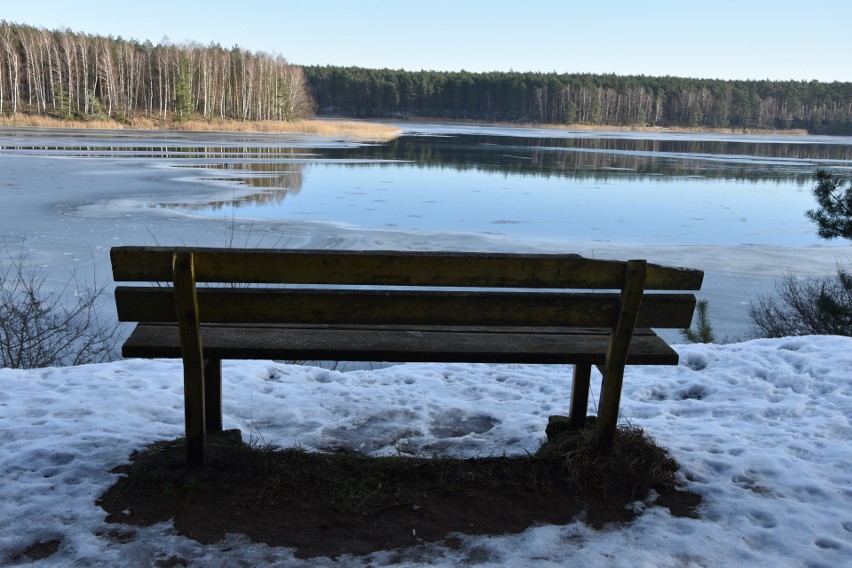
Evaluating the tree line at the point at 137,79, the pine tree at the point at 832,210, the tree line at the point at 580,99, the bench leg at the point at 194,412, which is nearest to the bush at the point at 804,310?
the pine tree at the point at 832,210

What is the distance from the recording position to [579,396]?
13.2 ft

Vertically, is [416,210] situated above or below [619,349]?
below

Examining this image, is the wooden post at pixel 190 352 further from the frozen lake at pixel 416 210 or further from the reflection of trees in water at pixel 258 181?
the reflection of trees in water at pixel 258 181

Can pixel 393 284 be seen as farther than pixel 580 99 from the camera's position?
No

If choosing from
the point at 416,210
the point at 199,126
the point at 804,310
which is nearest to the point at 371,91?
the point at 199,126

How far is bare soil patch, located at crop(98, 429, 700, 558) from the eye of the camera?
10.1 ft

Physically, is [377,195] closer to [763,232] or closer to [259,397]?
[763,232]

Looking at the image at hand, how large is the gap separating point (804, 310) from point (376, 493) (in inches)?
337

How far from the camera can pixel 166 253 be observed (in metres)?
3.10

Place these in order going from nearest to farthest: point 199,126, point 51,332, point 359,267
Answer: point 359,267, point 51,332, point 199,126

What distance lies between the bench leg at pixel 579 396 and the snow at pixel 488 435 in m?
0.38

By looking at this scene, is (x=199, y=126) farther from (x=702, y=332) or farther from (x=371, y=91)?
(x=371, y=91)

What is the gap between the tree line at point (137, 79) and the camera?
71812 mm

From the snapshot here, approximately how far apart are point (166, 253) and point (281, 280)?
49 centimetres
